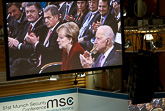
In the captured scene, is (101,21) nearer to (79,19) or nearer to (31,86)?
(79,19)

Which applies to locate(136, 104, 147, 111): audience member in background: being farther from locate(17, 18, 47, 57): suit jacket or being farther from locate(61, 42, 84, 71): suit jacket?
locate(17, 18, 47, 57): suit jacket

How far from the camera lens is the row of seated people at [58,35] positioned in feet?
17.9

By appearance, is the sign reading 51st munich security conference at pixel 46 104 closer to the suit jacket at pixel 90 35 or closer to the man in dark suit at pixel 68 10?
the suit jacket at pixel 90 35

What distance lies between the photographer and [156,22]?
24.9 ft

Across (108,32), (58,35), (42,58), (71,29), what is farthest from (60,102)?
(108,32)

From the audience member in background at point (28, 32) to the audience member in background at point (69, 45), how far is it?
393 mm

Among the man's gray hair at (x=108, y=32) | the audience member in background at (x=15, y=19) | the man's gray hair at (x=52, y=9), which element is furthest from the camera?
the man's gray hair at (x=108, y=32)

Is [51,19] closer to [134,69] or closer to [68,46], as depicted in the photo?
[68,46]

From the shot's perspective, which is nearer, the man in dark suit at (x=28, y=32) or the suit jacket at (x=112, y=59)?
the man in dark suit at (x=28, y=32)

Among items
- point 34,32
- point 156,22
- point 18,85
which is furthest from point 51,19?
point 156,22

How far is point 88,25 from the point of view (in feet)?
20.2

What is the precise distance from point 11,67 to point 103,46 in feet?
6.49

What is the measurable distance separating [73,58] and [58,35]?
1.87 ft

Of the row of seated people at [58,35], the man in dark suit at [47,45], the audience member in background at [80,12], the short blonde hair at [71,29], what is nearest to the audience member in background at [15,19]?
the row of seated people at [58,35]
